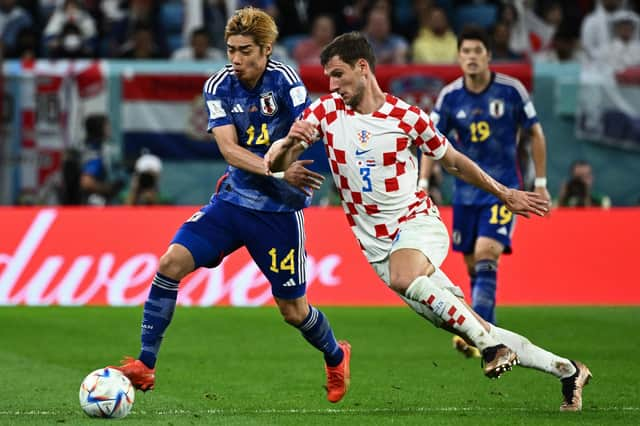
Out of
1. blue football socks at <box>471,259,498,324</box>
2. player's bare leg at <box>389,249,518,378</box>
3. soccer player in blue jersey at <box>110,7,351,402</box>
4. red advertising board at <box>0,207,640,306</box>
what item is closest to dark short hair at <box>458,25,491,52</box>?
blue football socks at <box>471,259,498,324</box>

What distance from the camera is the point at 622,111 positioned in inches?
656

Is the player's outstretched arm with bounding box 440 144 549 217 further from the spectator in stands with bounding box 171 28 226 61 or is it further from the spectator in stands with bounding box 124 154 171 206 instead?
the spectator in stands with bounding box 171 28 226 61

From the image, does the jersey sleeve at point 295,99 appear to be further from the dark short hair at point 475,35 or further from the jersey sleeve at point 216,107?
the dark short hair at point 475,35

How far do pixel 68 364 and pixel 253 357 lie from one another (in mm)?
1449

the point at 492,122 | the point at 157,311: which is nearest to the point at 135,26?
the point at 492,122

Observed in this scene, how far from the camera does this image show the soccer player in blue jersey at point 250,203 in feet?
25.0

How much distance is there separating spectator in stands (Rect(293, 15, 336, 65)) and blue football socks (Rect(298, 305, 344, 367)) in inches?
398

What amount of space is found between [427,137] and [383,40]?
11.0 metres

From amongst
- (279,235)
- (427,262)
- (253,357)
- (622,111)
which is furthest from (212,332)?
(622,111)

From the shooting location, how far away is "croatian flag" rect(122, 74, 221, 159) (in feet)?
54.4

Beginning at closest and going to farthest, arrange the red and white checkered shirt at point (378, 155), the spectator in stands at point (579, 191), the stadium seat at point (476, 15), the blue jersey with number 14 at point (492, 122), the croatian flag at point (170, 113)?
the red and white checkered shirt at point (378, 155) → the blue jersey with number 14 at point (492, 122) → the spectator in stands at point (579, 191) → the croatian flag at point (170, 113) → the stadium seat at point (476, 15)

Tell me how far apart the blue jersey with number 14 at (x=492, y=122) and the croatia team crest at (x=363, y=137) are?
3239 millimetres

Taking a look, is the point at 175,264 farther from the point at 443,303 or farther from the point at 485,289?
the point at 485,289

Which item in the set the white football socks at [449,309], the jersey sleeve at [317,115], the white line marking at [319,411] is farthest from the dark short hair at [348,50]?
the white line marking at [319,411]
